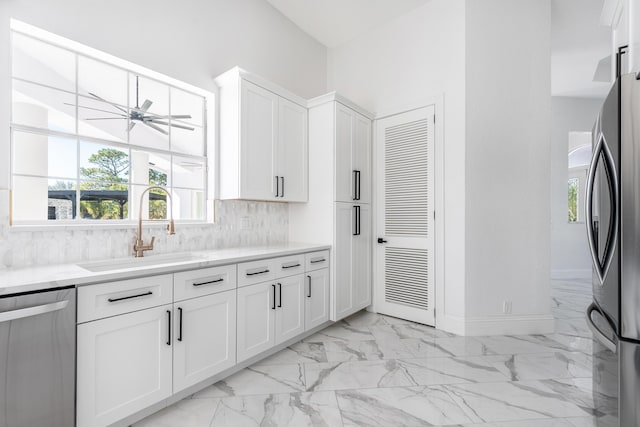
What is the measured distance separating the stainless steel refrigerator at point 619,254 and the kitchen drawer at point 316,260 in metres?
2.04

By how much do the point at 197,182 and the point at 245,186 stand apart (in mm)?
530

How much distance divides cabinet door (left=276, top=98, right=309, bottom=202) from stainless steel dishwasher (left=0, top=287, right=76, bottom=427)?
193 centimetres

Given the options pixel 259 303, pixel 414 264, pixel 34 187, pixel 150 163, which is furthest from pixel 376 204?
pixel 34 187

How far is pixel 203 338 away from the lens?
2.00 metres

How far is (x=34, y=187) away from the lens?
6.66 ft

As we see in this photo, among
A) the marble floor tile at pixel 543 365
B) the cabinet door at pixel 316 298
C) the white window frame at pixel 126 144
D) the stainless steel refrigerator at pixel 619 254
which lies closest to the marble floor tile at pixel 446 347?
the marble floor tile at pixel 543 365

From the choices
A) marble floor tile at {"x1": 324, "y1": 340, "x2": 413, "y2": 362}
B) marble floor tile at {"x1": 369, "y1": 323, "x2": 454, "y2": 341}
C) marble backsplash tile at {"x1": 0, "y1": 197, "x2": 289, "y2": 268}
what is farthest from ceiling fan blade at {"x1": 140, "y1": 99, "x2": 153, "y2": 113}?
marble floor tile at {"x1": 369, "y1": 323, "x2": 454, "y2": 341}

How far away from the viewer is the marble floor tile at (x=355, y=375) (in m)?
2.15

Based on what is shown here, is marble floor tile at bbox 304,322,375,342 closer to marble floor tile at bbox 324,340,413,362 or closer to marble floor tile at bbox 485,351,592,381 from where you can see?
marble floor tile at bbox 324,340,413,362

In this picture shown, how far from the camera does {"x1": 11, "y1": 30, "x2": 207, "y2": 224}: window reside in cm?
200

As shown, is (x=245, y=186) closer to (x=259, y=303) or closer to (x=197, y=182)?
(x=197, y=182)

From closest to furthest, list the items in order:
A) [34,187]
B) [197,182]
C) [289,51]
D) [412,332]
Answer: [34,187] → [197,182] → [412,332] → [289,51]

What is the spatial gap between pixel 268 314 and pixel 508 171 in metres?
2.71

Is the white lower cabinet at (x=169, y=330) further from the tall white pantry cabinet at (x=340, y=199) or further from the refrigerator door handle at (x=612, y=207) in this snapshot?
the refrigerator door handle at (x=612, y=207)
